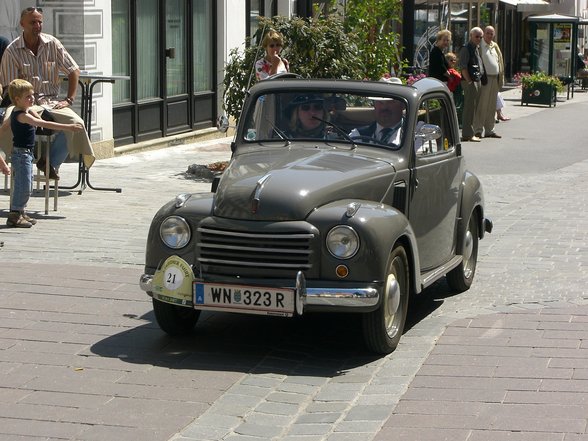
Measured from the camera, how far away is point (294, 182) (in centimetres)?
775

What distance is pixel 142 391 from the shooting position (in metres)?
6.86

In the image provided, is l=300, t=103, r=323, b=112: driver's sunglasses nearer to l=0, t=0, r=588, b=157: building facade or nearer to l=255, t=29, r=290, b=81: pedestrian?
l=255, t=29, r=290, b=81: pedestrian

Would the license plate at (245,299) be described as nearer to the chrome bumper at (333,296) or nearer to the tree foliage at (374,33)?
the chrome bumper at (333,296)

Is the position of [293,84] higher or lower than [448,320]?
higher

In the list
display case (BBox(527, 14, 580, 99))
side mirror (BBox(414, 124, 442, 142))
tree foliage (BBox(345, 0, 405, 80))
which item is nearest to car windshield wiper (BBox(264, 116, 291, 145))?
side mirror (BBox(414, 124, 442, 142))

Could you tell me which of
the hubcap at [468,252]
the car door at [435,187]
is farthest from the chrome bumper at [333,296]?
the hubcap at [468,252]

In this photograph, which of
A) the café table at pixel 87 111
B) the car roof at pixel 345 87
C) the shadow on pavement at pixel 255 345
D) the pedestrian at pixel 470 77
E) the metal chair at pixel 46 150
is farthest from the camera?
the pedestrian at pixel 470 77

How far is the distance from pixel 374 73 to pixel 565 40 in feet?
62.0

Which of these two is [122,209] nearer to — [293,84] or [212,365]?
[293,84]

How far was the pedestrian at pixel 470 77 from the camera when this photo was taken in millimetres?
21547

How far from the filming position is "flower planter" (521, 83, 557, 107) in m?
30.8

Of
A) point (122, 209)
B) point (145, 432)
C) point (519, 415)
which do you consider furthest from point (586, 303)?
point (122, 209)

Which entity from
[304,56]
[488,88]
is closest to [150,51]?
[304,56]

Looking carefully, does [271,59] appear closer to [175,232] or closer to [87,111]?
[87,111]
